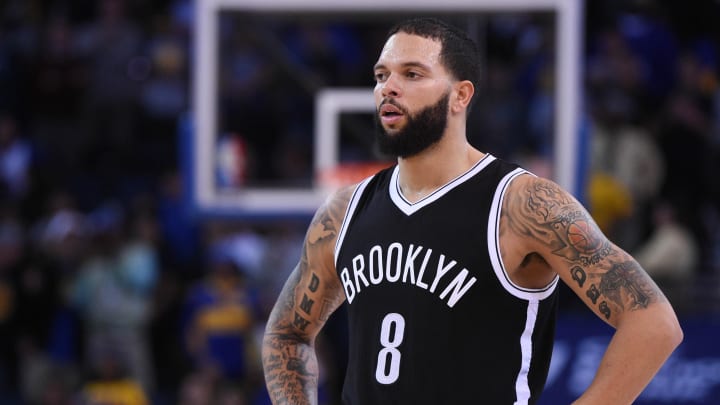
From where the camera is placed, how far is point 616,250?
3.75 metres

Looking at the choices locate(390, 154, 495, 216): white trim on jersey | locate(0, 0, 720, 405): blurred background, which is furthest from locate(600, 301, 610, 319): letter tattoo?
locate(0, 0, 720, 405): blurred background

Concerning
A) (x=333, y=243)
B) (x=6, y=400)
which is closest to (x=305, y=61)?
(x=6, y=400)

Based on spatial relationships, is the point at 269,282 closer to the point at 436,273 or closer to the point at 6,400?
the point at 6,400

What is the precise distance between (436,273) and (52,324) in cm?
911

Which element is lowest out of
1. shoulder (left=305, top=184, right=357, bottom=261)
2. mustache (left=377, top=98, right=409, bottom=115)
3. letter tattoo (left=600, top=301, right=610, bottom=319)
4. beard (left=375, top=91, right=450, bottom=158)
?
letter tattoo (left=600, top=301, right=610, bottom=319)

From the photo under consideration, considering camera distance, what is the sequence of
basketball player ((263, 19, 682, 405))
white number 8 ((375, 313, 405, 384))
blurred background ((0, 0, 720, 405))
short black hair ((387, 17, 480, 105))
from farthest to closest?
blurred background ((0, 0, 720, 405)) < short black hair ((387, 17, 480, 105)) < white number 8 ((375, 313, 405, 384)) < basketball player ((263, 19, 682, 405))

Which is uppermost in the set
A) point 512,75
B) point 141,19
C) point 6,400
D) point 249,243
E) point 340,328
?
point 141,19

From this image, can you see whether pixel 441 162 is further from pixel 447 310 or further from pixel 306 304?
pixel 306 304

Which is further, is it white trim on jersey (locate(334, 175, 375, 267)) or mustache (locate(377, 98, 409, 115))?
white trim on jersey (locate(334, 175, 375, 267))

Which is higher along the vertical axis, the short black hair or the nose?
the short black hair

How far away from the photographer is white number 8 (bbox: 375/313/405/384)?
3904 mm

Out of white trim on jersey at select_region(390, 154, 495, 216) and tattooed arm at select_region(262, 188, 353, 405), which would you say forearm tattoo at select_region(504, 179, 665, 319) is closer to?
white trim on jersey at select_region(390, 154, 495, 216)

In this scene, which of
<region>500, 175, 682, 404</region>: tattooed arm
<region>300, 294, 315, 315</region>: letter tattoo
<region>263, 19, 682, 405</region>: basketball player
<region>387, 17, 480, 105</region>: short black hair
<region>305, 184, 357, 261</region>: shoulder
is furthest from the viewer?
<region>300, 294, 315, 315</region>: letter tattoo

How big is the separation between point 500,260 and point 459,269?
0.44 feet
